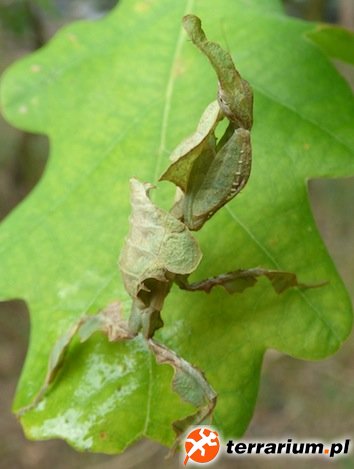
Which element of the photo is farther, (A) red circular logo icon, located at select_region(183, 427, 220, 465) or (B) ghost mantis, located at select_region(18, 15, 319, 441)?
(A) red circular logo icon, located at select_region(183, 427, 220, 465)

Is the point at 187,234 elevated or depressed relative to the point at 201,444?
elevated

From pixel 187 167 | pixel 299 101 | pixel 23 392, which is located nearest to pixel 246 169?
pixel 187 167

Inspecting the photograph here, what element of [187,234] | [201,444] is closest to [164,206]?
[187,234]

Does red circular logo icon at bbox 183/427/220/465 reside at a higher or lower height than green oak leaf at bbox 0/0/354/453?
lower

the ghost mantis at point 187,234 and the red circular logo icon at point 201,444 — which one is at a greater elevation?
the ghost mantis at point 187,234

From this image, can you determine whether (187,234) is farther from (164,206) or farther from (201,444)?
(201,444)
